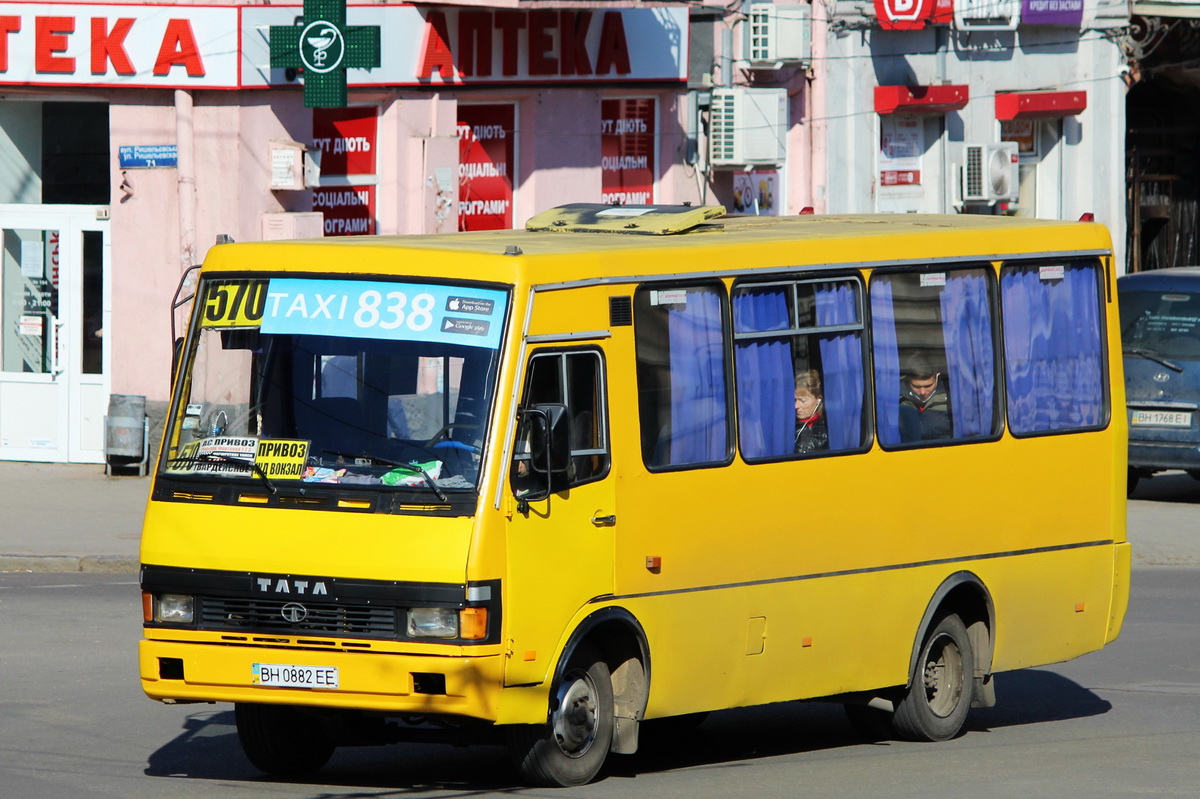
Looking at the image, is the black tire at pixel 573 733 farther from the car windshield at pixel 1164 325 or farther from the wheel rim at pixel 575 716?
the car windshield at pixel 1164 325

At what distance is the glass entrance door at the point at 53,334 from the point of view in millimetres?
22250

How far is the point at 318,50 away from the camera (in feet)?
69.5

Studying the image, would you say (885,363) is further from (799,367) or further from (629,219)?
(629,219)

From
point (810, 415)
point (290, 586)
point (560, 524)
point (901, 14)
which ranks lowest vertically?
point (290, 586)

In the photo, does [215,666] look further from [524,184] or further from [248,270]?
[524,184]

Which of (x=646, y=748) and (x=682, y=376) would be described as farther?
(x=646, y=748)

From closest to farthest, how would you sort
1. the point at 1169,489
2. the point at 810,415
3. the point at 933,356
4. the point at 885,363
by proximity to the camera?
the point at 810,415, the point at 885,363, the point at 933,356, the point at 1169,489

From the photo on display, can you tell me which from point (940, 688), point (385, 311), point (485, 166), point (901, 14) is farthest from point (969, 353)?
point (901, 14)

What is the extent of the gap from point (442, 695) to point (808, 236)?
3250 millimetres

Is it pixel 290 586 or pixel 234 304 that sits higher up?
pixel 234 304

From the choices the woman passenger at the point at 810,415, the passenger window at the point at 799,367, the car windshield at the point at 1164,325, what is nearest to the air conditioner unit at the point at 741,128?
the car windshield at the point at 1164,325

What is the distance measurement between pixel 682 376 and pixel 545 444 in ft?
3.63

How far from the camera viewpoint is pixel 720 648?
9570mm

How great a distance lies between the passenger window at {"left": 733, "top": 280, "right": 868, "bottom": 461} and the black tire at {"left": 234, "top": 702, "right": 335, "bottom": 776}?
232 centimetres
